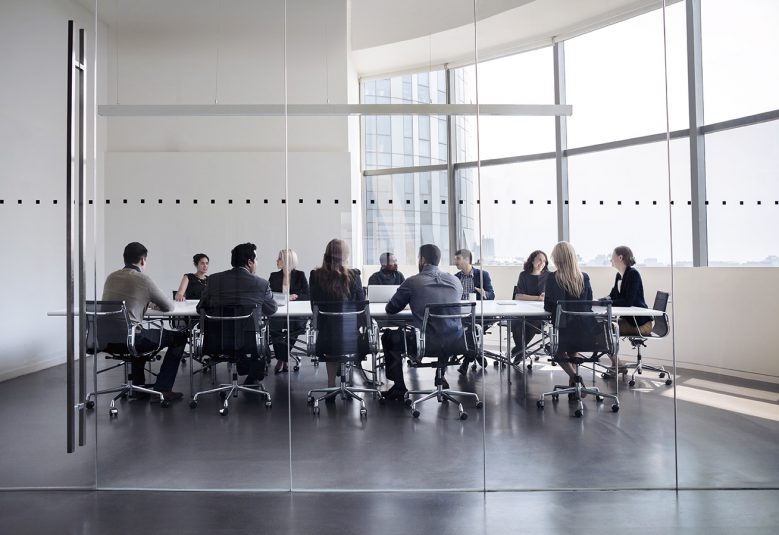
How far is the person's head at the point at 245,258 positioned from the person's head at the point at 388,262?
78 centimetres

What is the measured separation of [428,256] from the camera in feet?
11.2

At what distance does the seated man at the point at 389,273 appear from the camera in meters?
3.42

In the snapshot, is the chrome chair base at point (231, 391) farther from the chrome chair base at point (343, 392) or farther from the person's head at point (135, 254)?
the person's head at point (135, 254)

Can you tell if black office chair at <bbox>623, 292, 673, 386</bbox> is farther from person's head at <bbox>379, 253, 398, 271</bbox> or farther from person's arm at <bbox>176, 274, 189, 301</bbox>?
person's arm at <bbox>176, 274, 189, 301</bbox>

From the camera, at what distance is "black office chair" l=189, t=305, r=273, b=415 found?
11.3 feet

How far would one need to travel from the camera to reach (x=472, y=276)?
3.47 metres

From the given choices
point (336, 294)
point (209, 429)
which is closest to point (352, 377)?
point (336, 294)

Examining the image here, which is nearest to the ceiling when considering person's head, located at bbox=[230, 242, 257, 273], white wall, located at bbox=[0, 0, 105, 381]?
white wall, located at bbox=[0, 0, 105, 381]

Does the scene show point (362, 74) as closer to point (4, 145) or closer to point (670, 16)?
point (670, 16)

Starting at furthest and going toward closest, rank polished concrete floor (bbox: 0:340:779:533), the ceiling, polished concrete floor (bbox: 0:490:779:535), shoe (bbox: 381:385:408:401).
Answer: the ceiling < shoe (bbox: 381:385:408:401) < polished concrete floor (bbox: 0:340:779:533) < polished concrete floor (bbox: 0:490:779:535)

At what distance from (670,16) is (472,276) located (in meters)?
2.09

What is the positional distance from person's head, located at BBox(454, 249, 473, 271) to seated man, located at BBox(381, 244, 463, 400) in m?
0.10

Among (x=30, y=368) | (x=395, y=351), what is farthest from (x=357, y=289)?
(x=30, y=368)

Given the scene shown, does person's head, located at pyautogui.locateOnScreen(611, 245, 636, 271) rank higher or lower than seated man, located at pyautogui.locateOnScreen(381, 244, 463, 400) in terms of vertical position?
higher
